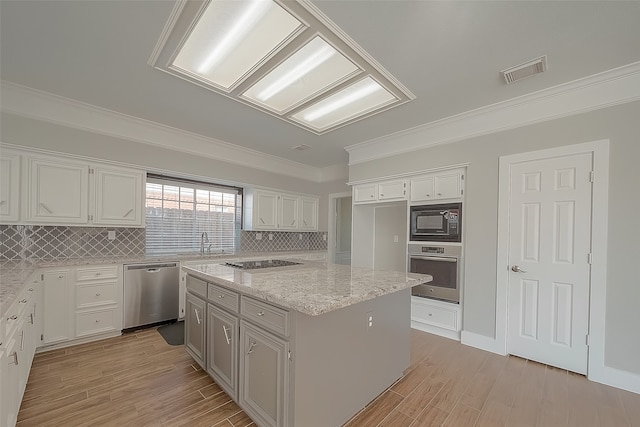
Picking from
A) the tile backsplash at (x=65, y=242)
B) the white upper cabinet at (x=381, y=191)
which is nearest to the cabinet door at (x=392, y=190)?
the white upper cabinet at (x=381, y=191)

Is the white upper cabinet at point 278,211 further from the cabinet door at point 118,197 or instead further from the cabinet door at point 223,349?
the cabinet door at point 223,349

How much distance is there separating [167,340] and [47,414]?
127cm

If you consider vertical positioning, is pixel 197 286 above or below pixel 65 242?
below

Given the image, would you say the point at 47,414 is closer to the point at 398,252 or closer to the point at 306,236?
the point at 398,252

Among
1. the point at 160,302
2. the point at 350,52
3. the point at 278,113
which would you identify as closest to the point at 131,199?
the point at 160,302

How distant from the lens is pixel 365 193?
14.2 feet

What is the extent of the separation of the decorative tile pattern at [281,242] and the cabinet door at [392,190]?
2177 mm

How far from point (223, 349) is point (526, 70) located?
3414 mm

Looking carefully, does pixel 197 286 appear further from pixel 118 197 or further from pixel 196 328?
pixel 118 197

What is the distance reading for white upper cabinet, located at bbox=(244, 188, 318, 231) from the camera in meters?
4.83

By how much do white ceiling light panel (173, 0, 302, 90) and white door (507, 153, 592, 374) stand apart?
2.73m

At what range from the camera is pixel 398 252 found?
14.7 ft

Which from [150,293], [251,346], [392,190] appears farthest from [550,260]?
[150,293]

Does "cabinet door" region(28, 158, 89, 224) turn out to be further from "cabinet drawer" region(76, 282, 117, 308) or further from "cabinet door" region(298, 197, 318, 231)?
"cabinet door" region(298, 197, 318, 231)
